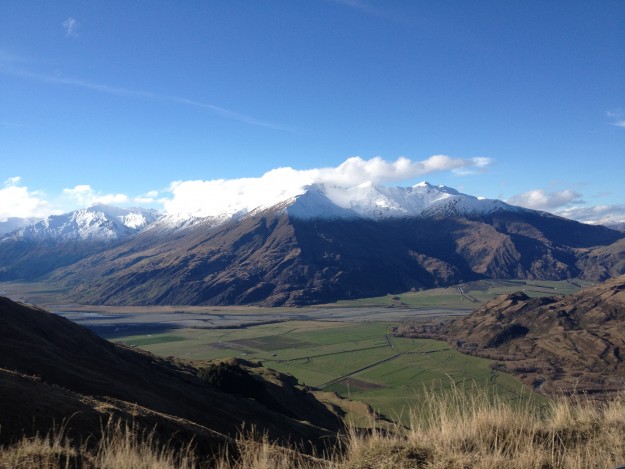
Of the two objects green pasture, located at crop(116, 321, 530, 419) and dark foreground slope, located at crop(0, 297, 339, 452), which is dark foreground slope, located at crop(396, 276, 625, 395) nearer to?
green pasture, located at crop(116, 321, 530, 419)

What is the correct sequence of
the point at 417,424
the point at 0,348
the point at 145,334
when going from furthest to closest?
1. the point at 145,334
2. the point at 0,348
3. the point at 417,424

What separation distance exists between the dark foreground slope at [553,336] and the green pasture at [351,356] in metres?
8.03

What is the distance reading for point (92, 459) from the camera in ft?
27.1

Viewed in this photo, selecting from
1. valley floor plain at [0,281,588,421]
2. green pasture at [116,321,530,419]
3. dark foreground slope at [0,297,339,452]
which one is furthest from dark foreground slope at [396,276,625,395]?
dark foreground slope at [0,297,339,452]

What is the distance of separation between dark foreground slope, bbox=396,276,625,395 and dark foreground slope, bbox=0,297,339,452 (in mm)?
61507

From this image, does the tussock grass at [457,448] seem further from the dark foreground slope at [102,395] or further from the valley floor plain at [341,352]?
the valley floor plain at [341,352]

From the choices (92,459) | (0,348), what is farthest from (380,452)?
(0,348)

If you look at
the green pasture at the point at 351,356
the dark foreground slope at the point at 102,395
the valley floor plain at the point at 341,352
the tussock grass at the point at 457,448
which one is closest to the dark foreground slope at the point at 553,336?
the valley floor plain at the point at 341,352

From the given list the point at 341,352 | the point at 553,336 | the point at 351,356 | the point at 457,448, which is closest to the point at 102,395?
the point at 457,448

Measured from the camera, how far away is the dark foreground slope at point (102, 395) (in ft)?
57.2

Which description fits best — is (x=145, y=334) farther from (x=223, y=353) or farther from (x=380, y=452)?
(x=380, y=452)

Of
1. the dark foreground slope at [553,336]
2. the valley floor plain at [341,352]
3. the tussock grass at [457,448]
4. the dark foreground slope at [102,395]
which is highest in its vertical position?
the tussock grass at [457,448]

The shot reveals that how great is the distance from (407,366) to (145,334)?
99.7 meters

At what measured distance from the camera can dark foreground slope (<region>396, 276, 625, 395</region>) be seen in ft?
328
